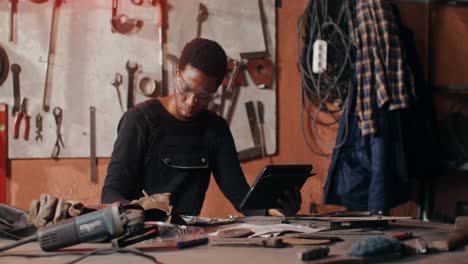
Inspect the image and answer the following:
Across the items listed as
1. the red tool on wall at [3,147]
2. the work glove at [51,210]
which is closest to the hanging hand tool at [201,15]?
the red tool on wall at [3,147]

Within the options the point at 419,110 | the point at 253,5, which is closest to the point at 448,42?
the point at 419,110

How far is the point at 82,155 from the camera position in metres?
3.66

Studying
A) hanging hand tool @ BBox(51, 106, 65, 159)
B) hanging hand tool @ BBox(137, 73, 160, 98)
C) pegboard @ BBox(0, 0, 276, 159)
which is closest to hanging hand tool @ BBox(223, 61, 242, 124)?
pegboard @ BBox(0, 0, 276, 159)

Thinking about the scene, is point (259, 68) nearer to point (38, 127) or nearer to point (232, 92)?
point (232, 92)

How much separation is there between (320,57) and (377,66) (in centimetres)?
40

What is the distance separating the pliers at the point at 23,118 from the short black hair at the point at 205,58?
1257mm

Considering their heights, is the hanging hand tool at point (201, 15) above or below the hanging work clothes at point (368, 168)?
above

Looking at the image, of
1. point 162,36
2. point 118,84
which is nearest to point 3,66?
point 118,84

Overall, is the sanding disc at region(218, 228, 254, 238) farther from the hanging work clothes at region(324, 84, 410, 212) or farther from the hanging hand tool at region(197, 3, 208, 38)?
the hanging hand tool at region(197, 3, 208, 38)

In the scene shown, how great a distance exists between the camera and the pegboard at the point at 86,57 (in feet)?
11.7

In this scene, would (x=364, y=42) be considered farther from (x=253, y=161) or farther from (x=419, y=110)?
(x=253, y=161)

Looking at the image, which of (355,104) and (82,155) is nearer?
(82,155)

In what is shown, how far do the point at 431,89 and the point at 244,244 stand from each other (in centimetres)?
309

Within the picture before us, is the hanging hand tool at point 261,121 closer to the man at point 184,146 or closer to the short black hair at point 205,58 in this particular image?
the man at point 184,146
